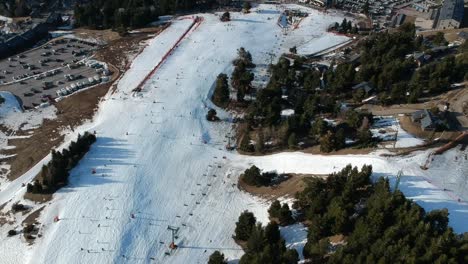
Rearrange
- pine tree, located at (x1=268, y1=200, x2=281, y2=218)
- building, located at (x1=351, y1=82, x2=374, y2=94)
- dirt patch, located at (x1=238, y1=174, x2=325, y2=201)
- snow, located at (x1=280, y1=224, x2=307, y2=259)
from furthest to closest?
building, located at (x1=351, y1=82, x2=374, y2=94), dirt patch, located at (x1=238, y1=174, x2=325, y2=201), pine tree, located at (x1=268, y1=200, x2=281, y2=218), snow, located at (x1=280, y1=224, x2=307, y2=259)

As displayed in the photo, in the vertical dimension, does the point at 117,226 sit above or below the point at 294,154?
below

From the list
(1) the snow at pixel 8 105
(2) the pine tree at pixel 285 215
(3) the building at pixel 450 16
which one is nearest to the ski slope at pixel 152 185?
(2) the pine tree at pixel 285 215

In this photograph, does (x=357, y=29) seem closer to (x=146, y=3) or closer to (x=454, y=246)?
(x=146, y=3)

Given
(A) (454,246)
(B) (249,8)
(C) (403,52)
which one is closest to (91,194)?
(A) (454,246)

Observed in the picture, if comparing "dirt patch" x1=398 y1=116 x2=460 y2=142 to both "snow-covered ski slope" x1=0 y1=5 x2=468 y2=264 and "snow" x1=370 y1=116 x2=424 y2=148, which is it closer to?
"snow" x1=370 y1=116 x2=424 y2=148

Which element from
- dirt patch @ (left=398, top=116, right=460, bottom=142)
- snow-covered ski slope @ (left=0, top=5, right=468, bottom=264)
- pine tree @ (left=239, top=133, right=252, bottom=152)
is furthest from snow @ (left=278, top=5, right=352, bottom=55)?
dirt patch @ (left=398, top=116, right=460, bottom=142)

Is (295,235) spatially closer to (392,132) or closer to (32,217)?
(392,132)
